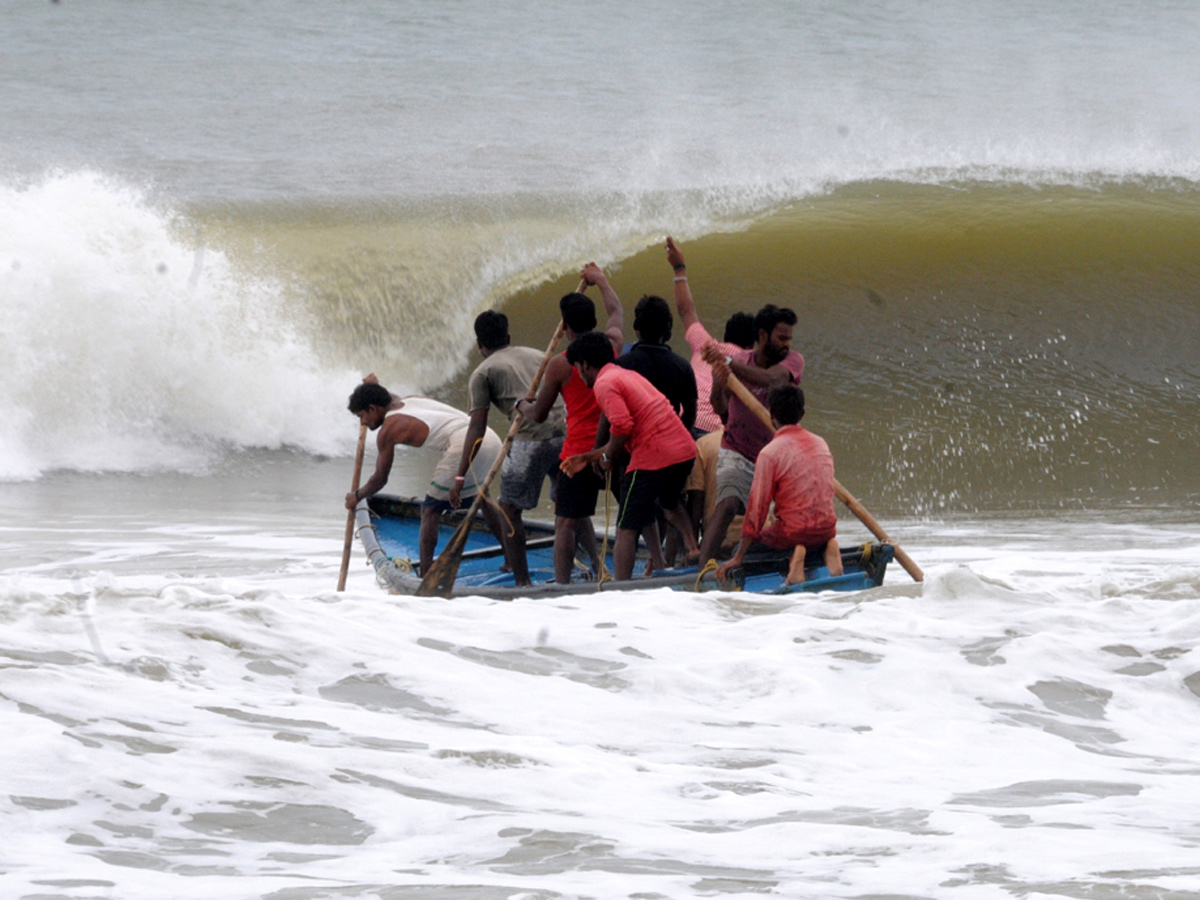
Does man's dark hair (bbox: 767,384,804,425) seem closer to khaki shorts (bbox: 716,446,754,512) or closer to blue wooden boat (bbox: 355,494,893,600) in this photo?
khaki shorts (bbox: 716,446,754,512)

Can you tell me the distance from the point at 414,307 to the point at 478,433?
30.1 ft

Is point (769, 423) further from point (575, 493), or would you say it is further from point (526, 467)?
point (526, 467)

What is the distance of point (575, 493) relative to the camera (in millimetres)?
6184

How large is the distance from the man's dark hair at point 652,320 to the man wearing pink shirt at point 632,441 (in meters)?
0.23

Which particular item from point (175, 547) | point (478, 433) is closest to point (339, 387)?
point (175, 547)

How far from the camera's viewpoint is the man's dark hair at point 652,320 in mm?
6051

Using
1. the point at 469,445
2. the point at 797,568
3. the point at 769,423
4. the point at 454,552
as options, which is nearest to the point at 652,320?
the point at 769,423

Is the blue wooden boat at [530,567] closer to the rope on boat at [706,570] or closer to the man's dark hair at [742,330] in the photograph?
the rope on boat at [706,570]

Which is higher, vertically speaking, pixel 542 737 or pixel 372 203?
pixel 372 203

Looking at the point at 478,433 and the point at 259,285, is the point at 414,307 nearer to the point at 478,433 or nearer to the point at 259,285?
the point at 259,285

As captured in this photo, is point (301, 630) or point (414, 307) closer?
point (301, 630)

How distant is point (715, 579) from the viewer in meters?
5.79

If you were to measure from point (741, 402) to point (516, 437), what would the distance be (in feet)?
3.45

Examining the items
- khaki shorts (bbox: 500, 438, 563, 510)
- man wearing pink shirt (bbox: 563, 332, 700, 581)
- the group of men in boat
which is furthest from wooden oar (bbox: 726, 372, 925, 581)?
khaki shorts (bbox: 500, 438, 563, 510)
